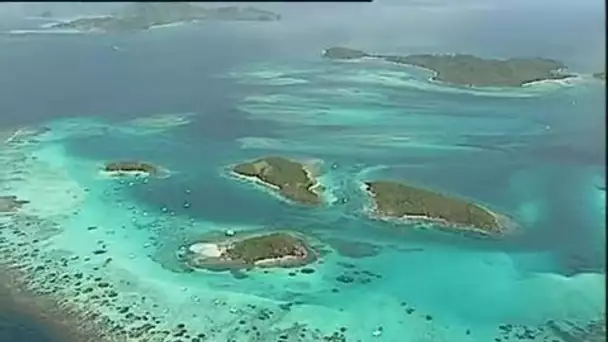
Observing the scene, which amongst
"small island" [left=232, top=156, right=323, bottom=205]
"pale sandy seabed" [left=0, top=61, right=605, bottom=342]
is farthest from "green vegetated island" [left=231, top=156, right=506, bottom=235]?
"pale sandy seabed" [left=0, top=61, right=605, bottom=342]

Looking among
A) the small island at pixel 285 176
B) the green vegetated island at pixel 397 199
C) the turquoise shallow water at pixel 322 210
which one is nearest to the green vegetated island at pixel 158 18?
the turquoise shallow water at pixel 322 210

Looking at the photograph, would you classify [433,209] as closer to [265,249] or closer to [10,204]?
[265,249]

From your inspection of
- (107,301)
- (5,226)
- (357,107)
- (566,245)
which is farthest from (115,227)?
(357,107)

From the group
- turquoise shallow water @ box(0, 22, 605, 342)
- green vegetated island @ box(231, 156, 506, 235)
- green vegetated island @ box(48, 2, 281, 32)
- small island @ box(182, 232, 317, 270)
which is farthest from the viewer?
green vegetated island @ box(48, 2, 281, 32)

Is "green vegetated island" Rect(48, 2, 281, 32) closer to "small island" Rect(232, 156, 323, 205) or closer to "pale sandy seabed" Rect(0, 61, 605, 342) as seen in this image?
"small island" Rect(232, 156, 323, 205)

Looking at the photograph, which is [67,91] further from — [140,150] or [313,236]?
[313,236]
